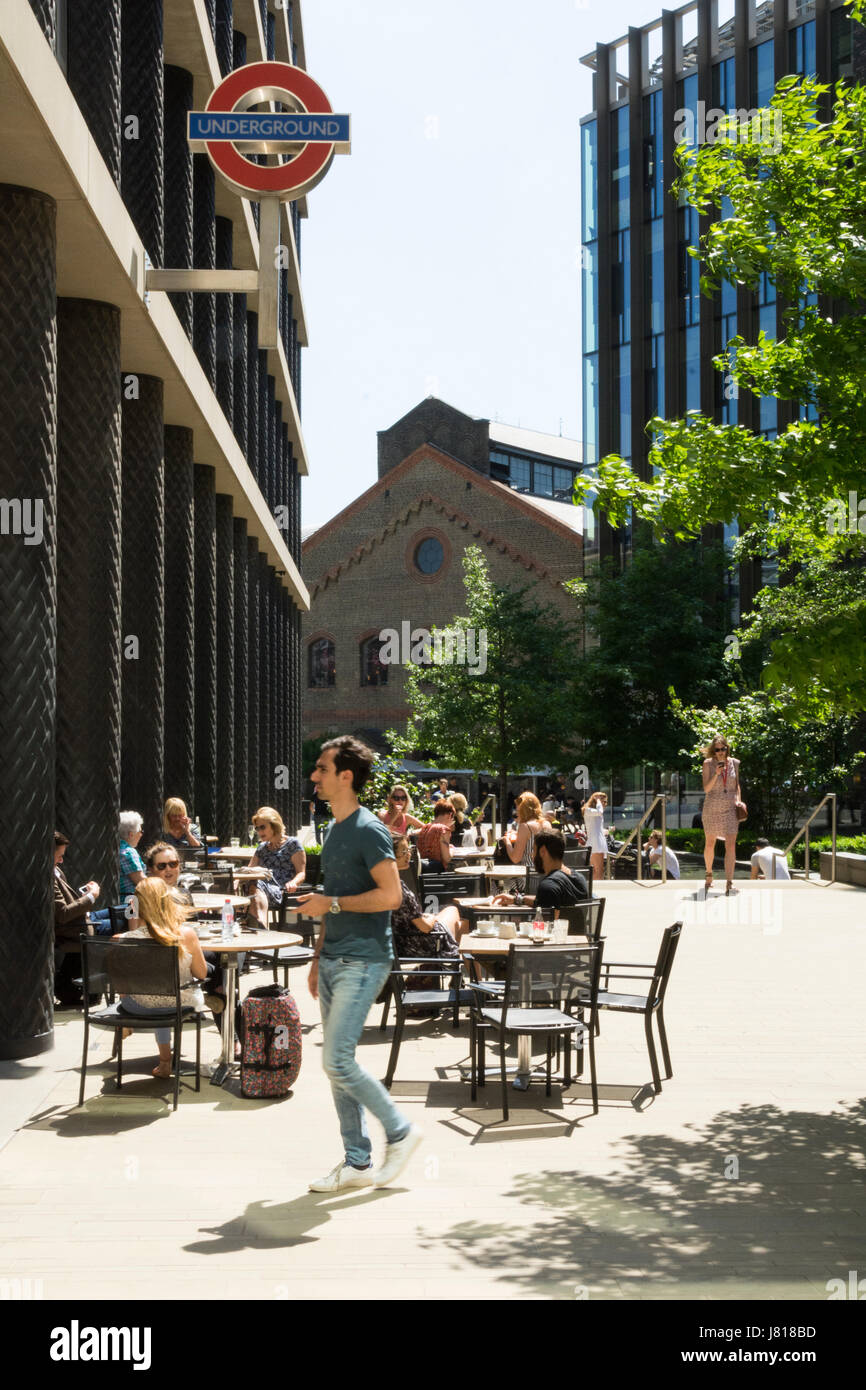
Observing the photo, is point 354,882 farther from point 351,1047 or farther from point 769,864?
point 769,864

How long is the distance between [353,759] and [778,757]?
25010 millimetres

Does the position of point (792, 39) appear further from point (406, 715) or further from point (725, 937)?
point (725, 937)

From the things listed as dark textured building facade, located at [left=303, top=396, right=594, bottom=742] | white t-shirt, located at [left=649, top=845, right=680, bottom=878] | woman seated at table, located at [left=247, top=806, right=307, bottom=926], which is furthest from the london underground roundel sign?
dark textured building facade, located at [left=303, top=396, right=594, bottom=742]

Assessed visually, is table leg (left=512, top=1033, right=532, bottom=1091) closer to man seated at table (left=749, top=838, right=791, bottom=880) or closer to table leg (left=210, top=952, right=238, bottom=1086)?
table leg (left=210, top=952, right=238, bottom=1086)

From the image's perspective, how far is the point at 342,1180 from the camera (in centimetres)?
613

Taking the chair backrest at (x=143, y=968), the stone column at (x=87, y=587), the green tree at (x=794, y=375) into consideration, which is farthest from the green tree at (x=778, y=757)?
the chair backrest at (x=143, y=968)

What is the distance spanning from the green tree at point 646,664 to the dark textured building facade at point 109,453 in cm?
1458

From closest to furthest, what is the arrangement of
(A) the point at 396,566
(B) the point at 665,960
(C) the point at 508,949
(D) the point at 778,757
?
(C) the point at 508,949 < (B) the point at 665,960 < (D) the point at 778,757 < (A) the point at 396,566

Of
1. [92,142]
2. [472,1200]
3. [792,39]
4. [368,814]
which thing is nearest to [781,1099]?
[472,1200]

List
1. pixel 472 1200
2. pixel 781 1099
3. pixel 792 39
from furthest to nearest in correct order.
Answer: pixel 792 39 < pixel 781 1099 < pixel 472 1200

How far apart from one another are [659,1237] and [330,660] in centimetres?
5877

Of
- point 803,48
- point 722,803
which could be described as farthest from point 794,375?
point 803,48

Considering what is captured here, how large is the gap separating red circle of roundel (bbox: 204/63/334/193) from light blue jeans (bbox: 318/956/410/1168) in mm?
6994
